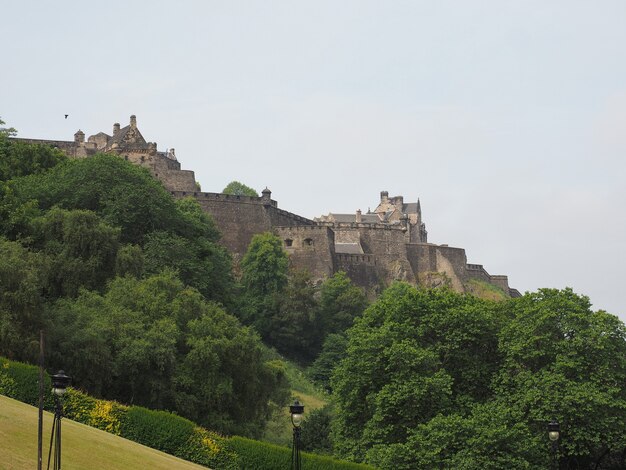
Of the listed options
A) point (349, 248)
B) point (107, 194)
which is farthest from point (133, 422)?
point (349, 248)

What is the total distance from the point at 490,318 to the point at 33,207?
22.7 metres

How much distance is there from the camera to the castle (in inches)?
3925

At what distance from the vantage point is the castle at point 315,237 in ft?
327

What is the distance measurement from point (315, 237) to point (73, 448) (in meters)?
72.8

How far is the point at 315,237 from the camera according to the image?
10456 cm

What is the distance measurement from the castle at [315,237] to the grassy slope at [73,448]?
60.0 meters

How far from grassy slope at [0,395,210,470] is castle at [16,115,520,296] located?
60.0 m

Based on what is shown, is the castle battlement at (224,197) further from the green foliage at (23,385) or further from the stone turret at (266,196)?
the green foliage at (23,385)

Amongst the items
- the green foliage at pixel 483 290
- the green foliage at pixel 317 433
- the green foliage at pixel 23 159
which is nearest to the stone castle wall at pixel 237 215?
the green foliage at pixel 483 290

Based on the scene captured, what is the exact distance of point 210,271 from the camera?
228ft

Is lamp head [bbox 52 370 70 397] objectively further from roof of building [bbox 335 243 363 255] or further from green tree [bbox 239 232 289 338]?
roof of building [bbox 335 243 363 255]

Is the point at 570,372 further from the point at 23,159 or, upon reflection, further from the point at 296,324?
the point at 296,324

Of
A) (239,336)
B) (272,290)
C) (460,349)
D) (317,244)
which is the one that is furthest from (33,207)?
(317,244)

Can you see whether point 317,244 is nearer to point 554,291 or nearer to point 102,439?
point 554,291
